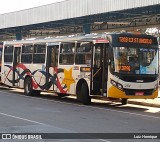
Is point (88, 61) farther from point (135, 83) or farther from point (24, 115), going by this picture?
point (24, 115)

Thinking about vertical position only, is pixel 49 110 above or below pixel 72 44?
below

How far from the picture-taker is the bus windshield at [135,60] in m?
17.7

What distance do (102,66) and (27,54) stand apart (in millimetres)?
6949

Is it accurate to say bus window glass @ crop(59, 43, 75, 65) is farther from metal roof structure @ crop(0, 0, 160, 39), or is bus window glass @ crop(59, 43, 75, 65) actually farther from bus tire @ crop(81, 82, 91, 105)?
metal roof structure @ crop(0, 0, 160, 39)

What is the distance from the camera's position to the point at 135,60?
18.0 meters

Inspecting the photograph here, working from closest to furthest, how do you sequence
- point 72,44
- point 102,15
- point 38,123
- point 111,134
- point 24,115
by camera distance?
point 111,134, point 38,123, point 24,115, point 72,44, point 102,15

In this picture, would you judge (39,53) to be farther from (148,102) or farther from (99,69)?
(148,102)

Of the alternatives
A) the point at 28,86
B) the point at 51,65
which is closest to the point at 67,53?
the point at 51,65

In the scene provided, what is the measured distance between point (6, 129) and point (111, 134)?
8.82 ft

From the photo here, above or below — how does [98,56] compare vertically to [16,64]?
above

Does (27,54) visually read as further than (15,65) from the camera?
No

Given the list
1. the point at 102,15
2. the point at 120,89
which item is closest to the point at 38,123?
the point at 120,89

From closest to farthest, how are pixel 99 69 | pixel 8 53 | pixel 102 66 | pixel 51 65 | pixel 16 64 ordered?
1. pixel 102 66
2. pixel 99 69
3. pixel 51 65
4. pixel 16 64
5. pixel 8 53

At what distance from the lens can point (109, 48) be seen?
704 inches
